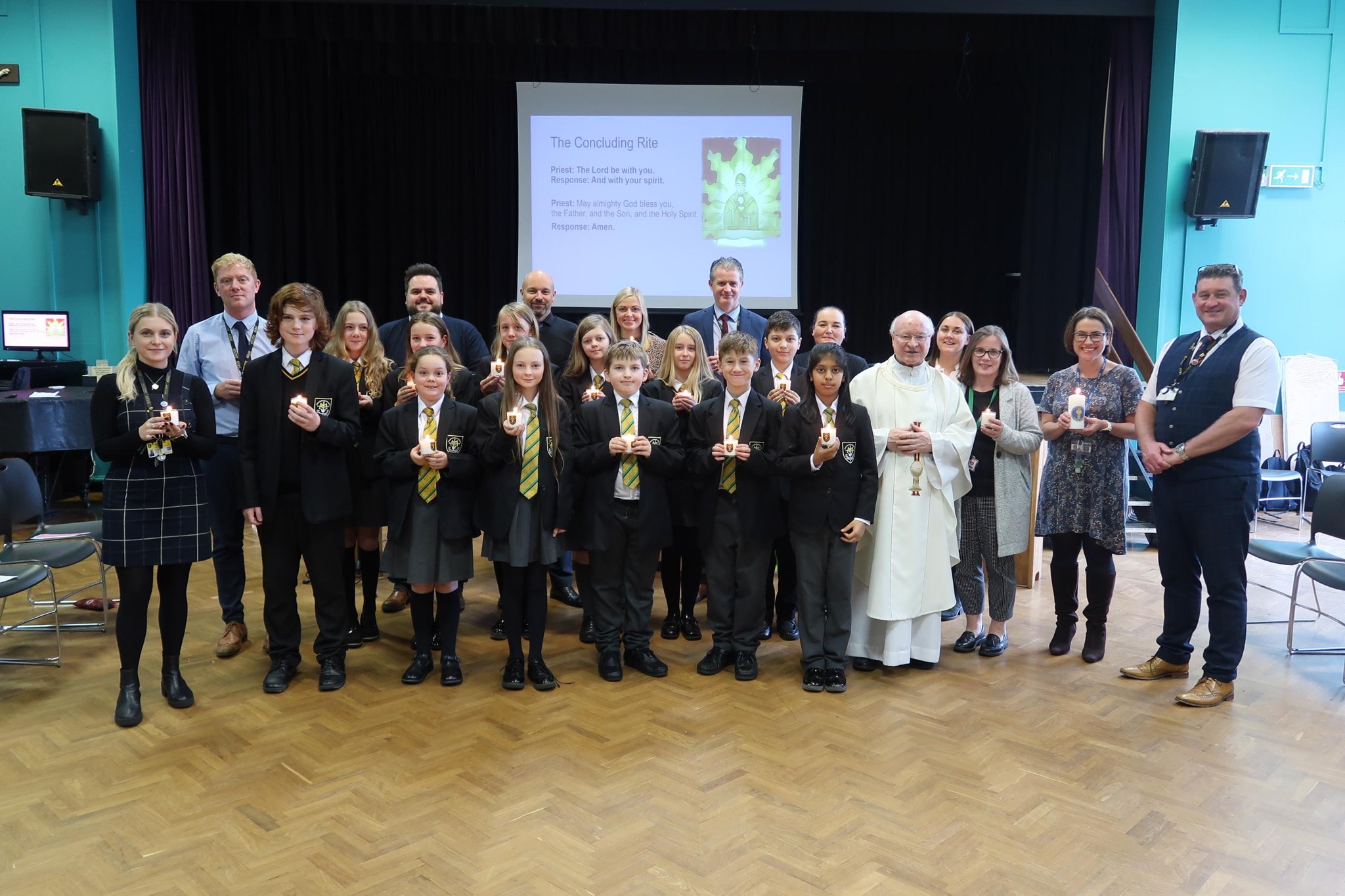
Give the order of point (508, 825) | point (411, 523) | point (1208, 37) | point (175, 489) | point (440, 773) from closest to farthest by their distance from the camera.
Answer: point (508, 825)
point (440, 773)
point (175, 489)
point (411, 523)
point (1208, 37)

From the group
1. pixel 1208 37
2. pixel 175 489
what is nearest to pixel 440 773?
pixel 175 489

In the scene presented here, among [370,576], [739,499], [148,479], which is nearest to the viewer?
[148,479]

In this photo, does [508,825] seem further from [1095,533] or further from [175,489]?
[1095,533]

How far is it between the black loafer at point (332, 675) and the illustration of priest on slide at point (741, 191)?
5.76m

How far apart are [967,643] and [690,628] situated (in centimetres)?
134

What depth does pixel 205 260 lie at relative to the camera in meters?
8.79

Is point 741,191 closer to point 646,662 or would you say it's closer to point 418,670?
point 646,662

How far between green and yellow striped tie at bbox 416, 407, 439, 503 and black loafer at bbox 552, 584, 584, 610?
1.52m

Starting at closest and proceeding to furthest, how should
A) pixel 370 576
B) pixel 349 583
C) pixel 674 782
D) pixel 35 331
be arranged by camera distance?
pixel 674 782 < pixel 349 583 < pixel 370 576 < pixel 35 331

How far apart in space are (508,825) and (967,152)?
8.33m

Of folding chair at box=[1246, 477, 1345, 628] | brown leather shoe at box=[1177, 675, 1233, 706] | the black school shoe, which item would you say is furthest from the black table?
folding chair at box=[1246, 477, 1345, 628]

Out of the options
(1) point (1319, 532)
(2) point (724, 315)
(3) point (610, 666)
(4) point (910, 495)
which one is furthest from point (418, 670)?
(1) point (1319, 532)

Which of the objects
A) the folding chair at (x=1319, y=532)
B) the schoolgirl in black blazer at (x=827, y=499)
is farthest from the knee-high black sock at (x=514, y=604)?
the folding chair at (x=1319, y=532)

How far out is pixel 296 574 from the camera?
3.85 m
